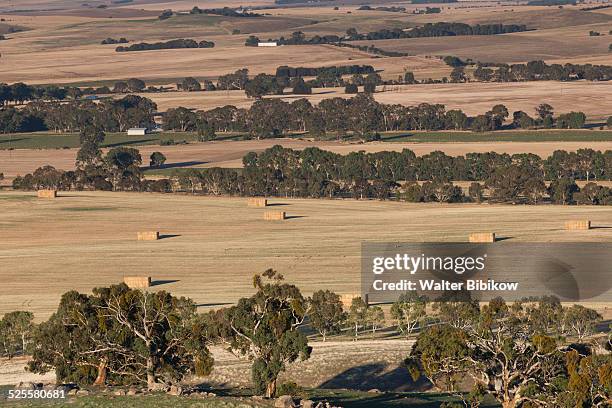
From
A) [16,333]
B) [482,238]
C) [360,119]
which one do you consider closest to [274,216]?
[482,238]

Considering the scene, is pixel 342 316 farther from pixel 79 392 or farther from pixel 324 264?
pixel 79 392

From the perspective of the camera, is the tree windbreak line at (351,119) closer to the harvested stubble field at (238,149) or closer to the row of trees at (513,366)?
the harvested stubble field at (238,149)

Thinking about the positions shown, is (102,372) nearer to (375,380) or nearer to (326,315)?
(375,380)

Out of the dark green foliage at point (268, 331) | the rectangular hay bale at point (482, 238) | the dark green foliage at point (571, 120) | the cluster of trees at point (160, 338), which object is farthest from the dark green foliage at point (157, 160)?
the dark green foliage at point (268, 331)

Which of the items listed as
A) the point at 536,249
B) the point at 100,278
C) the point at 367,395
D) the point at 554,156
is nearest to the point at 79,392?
the point at 367,395

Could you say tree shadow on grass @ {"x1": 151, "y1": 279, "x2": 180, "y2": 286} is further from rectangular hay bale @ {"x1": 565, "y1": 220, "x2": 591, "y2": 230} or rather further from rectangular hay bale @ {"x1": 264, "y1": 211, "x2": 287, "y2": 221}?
rectangular hay bale @ {"x1": 565, "y1": 220, "x2": 591, "y2": 230}

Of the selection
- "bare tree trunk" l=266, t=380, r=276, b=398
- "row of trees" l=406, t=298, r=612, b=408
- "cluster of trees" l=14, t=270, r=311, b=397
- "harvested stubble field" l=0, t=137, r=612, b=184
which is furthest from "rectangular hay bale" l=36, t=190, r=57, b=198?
"bare tree trunk" l=266, t=380, r=276, b=398

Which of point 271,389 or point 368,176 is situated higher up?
point 368,176
